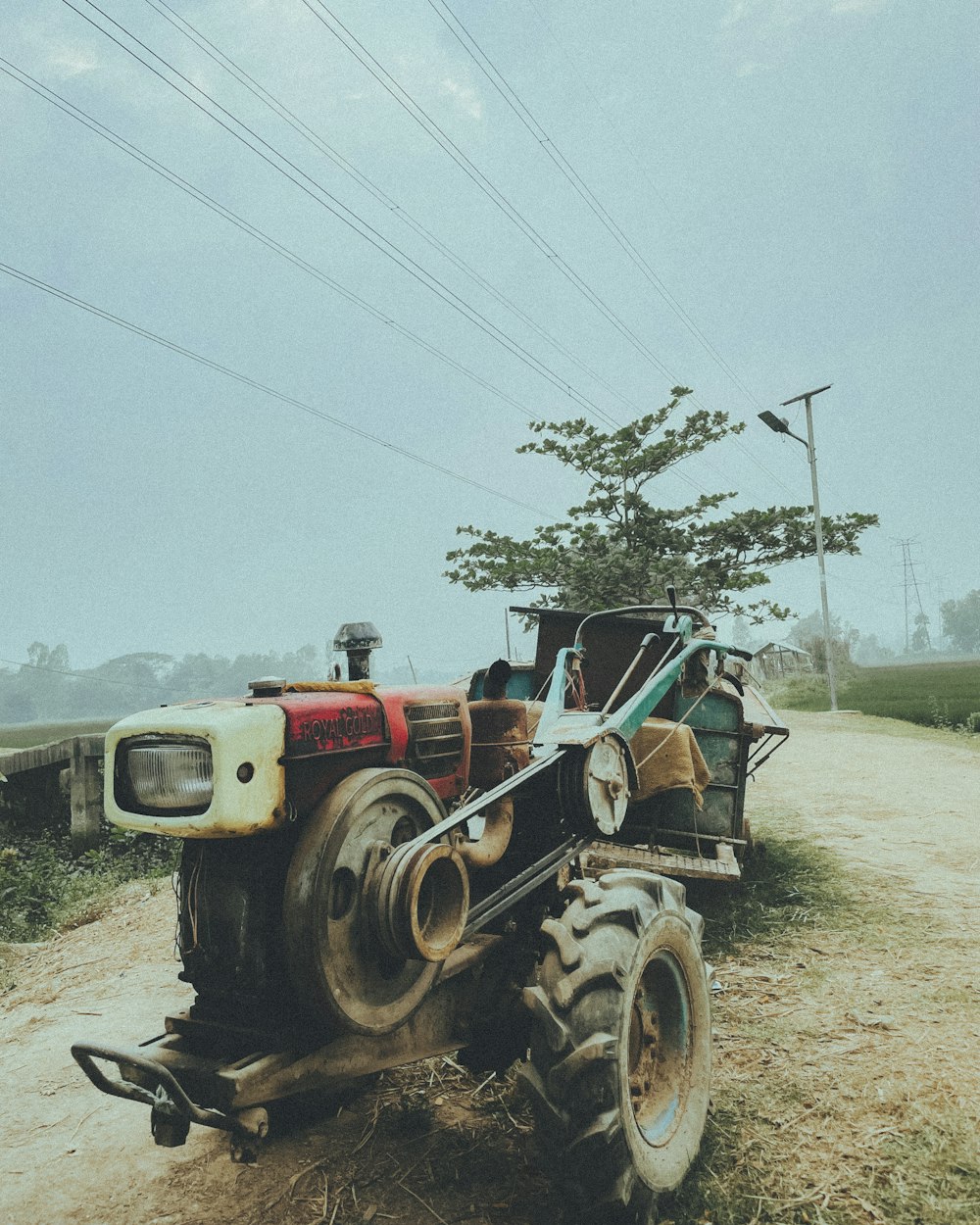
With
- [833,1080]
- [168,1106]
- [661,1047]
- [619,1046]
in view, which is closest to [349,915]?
[168,1106]

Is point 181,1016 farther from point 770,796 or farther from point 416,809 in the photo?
point 770,796

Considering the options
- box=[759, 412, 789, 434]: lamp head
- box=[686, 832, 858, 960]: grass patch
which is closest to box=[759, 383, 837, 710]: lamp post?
box=[759, 412, 789, 434]: lamp head

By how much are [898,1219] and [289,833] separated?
86.2 inches

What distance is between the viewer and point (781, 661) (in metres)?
47.8

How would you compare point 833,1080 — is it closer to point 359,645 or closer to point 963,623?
point 359,645

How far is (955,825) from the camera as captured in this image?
27.5 feet

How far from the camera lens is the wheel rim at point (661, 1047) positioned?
113 inches

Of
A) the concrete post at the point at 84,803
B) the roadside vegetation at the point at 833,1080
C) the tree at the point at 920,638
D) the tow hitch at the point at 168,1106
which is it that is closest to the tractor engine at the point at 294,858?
the tow hitch at the point at 168,1106

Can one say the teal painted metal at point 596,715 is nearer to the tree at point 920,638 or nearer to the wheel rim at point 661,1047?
the wheel rim at point 661,1047

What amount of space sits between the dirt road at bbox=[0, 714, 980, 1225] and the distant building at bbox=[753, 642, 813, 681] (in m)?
39.3

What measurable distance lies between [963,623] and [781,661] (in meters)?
136

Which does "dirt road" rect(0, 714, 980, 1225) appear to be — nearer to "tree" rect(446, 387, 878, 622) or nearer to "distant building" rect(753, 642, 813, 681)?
"tree" rect(446, 387, 878, 622)

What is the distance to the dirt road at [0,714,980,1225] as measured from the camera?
2.89m

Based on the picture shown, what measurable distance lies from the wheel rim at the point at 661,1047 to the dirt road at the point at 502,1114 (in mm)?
309
